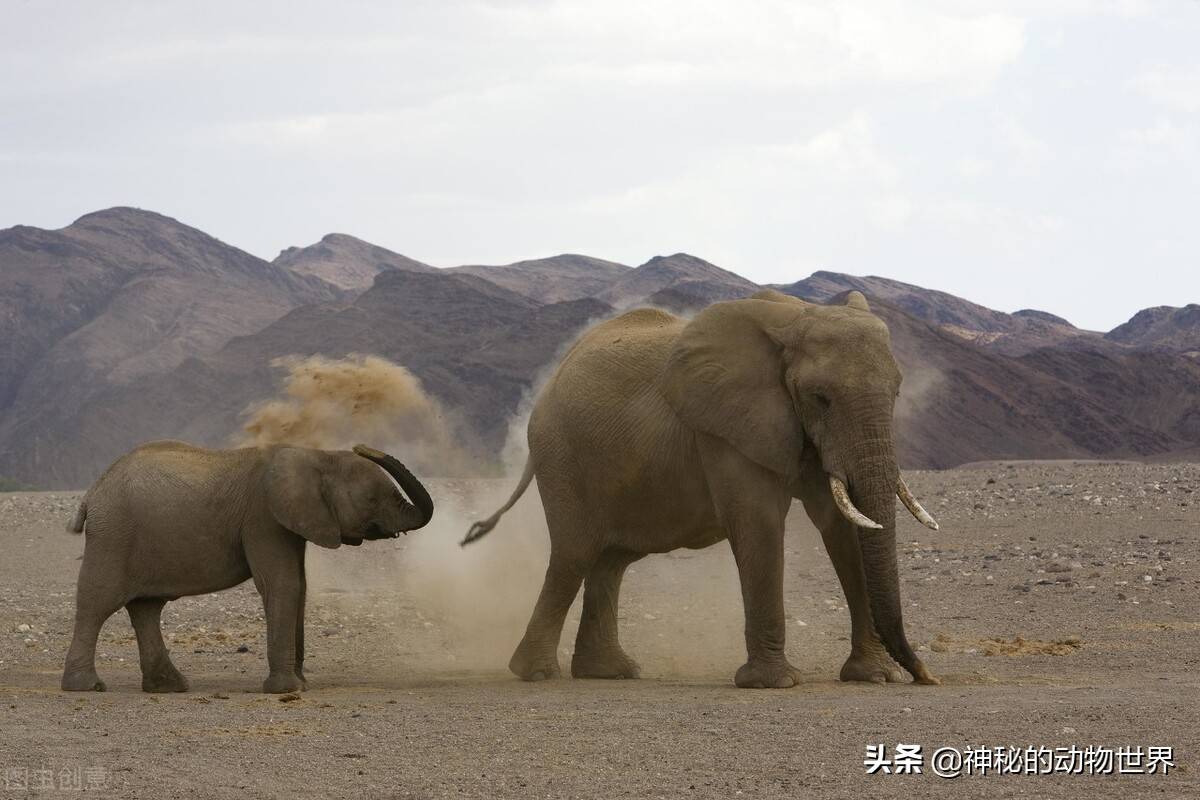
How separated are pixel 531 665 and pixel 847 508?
3.84 m

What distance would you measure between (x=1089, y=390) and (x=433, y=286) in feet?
102

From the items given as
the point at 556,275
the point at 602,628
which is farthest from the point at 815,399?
the point at 556,275

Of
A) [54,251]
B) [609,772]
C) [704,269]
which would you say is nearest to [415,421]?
[609,772]

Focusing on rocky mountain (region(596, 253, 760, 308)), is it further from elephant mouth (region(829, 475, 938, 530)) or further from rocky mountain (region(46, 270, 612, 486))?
elephant mouth (region(829, 475, 938, 530))

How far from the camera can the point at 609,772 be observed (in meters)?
9.22

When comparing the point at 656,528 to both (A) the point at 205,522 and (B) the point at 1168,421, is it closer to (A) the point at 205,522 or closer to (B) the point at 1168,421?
(A) the point at 205,522

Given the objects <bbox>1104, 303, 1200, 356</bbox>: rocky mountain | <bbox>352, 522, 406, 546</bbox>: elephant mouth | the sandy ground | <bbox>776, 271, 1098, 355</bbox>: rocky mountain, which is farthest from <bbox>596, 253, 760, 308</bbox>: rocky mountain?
<bbox>352, 522, 406, 546</bbox>: elephant mouth

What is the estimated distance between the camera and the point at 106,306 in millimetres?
96438

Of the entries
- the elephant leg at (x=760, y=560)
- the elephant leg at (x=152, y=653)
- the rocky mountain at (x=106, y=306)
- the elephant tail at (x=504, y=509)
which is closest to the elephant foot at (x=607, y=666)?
the elephant tail at (x=504, y=509)

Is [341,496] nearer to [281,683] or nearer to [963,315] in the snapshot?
[281,683]

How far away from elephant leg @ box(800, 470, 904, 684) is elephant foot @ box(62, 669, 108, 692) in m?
5.72

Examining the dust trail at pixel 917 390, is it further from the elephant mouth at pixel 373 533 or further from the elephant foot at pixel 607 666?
the elephant mouth at pixel 373 533

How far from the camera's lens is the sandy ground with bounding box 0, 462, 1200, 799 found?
9188 mm

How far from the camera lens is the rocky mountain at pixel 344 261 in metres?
121
